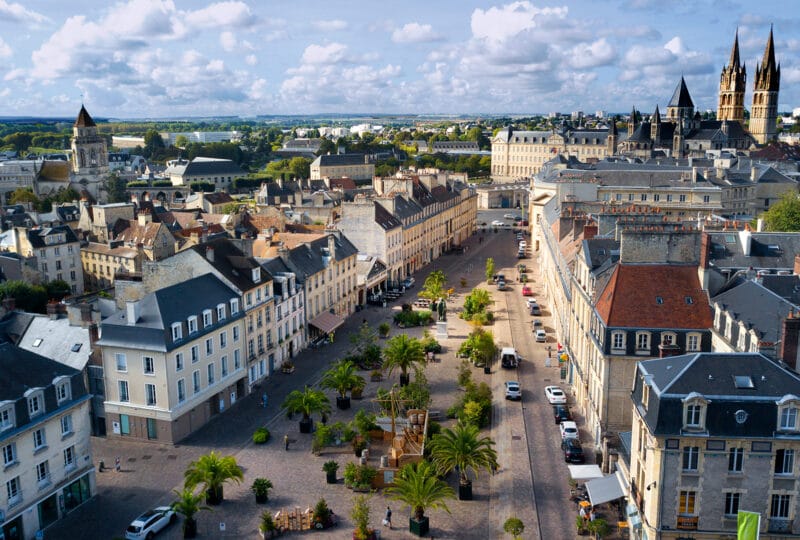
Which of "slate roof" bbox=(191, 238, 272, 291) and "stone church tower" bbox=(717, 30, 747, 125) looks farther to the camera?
"stone church tower" bbox=(717, 30, 747, 125)

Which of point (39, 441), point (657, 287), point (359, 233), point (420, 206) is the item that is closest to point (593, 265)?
point (657, 287)

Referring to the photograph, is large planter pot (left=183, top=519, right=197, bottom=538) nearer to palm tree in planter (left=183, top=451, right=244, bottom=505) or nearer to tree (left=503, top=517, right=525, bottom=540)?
palm tree in planter (left=183, top=451, right=244, bottom=505)

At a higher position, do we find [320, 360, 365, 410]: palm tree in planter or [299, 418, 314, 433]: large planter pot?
[320, 360, 365, 410]: palm tree in planter

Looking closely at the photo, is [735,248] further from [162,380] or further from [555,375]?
[162,380]

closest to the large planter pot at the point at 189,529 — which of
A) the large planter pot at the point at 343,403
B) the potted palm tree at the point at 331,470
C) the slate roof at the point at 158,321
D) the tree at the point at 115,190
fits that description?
the potted palm tree at the point at 331,470

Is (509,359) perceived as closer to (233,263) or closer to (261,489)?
(233,263)

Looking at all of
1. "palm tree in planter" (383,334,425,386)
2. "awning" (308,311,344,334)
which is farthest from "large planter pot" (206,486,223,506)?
"awning" (308,311,344,334)

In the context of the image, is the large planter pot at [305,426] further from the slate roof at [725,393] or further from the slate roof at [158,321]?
the slate roof at [725,393]

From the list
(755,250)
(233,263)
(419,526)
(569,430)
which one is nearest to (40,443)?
(419,526)
